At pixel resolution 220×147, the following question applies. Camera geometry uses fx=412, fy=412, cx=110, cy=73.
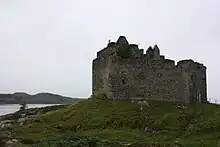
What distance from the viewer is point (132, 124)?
52250mm

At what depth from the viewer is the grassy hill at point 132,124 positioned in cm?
4572

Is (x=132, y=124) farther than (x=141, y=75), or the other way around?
(x=141, y=75)

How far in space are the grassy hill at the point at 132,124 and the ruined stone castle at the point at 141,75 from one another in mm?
2133

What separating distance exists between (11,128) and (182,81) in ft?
89.0

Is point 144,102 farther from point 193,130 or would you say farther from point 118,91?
point 193,130

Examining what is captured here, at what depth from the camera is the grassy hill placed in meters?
45.7

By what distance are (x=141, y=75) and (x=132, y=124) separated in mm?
11608

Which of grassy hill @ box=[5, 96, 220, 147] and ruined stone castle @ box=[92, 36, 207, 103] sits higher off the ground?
ruined stone castle @ box=[92, 36, 207, 103]

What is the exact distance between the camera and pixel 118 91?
199 feet

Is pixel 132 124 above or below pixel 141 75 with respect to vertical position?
below

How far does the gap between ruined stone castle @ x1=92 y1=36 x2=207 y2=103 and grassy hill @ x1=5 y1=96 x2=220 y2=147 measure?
2133mm

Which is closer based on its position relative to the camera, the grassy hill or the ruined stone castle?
the grassy hill

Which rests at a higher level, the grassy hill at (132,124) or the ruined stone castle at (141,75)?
the ruined stone castle at (141,75)

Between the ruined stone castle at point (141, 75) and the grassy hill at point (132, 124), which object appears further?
the ruined stone castle at point (141, 75)
